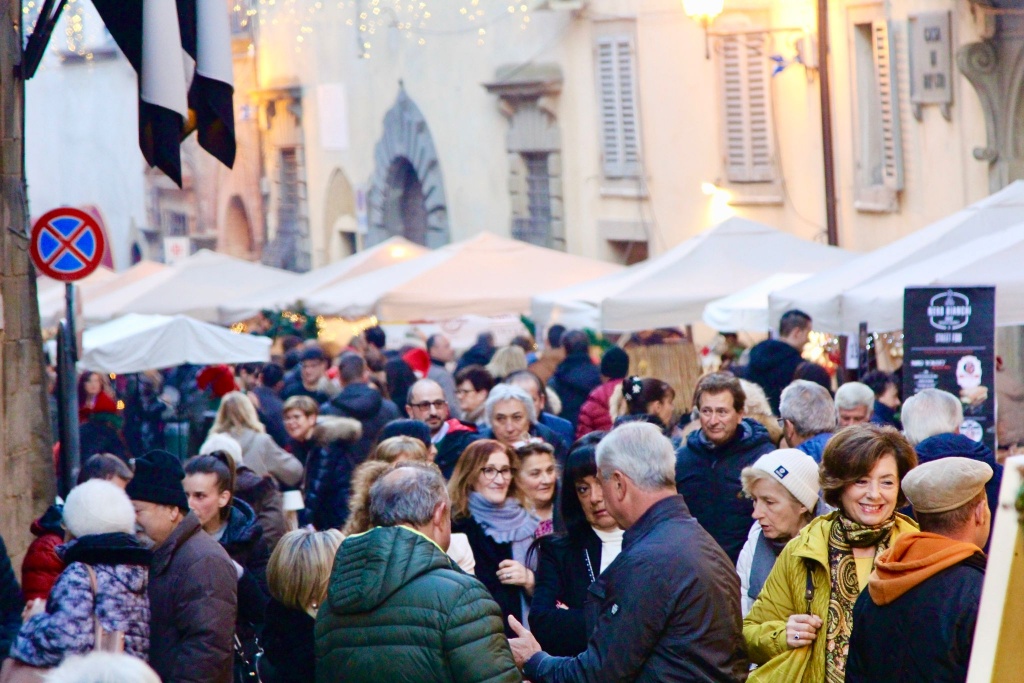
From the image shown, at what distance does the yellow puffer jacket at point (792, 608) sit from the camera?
4.80m

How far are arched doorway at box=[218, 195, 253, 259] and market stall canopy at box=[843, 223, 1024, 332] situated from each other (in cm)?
2585

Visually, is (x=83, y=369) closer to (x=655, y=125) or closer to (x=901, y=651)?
(x=655, y=125)

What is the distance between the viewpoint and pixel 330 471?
9.95 m

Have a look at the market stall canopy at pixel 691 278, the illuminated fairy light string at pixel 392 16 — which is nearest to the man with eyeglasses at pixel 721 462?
the market stall canopy at pixel 691 278

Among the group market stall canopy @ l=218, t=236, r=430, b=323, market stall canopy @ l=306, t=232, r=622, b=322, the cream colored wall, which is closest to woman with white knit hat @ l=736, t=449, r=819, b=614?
the cream colored wall

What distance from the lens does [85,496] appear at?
5.75 metres

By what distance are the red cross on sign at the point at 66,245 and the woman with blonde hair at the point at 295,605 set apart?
6.16m

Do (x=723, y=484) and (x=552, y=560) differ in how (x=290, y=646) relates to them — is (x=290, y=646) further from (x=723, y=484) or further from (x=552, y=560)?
(x=723, y=484)

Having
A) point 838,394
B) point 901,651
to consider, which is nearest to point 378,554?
point 901,651

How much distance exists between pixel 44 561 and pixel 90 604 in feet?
4.09

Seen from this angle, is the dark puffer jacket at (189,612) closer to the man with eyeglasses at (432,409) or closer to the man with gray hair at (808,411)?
the man with gray hair at (808,411)

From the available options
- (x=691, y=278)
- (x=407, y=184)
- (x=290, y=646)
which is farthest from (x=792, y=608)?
(x=407, y=184)

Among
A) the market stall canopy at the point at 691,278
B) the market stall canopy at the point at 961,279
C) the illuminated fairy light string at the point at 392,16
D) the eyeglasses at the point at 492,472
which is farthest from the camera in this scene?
the illuminated fairy light string at the point at 392,16

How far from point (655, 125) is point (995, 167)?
695cm
